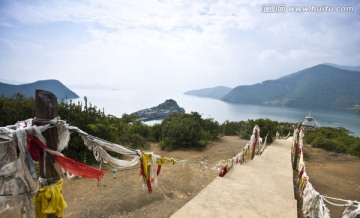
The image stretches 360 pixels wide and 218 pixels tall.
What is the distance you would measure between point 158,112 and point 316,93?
145 m

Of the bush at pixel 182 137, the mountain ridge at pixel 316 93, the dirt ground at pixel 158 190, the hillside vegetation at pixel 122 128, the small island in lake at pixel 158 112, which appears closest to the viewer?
the dirt ground at pixel 158 190

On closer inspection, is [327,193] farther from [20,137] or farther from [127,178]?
[20,137]

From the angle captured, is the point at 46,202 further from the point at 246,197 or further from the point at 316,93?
the point at 316,93

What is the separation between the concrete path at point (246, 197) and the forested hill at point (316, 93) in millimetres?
141752

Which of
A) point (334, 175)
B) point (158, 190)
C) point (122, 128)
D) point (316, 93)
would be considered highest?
point (316, 93)

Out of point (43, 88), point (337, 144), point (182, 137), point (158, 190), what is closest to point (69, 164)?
point (158, 190)

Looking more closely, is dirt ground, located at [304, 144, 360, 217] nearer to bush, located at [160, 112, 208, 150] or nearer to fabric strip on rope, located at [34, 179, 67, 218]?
bush, located at [160, 112, 208, 150]

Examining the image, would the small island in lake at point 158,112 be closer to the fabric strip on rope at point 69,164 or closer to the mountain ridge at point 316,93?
the fabric strip on rope at point 69,164

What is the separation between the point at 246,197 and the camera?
5.93 m

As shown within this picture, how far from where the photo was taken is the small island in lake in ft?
182

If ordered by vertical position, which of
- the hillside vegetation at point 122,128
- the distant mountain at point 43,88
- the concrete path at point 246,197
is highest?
the distant mountain at point 43,88

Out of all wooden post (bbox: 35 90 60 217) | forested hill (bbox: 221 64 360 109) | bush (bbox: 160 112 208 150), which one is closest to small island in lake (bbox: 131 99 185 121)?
bush (bbox: 160 112 208 150)

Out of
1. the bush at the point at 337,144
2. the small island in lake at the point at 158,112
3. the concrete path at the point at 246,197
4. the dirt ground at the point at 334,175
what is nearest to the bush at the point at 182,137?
the concrete path at the point at 246,197

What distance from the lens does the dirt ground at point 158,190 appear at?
605 centimetres
